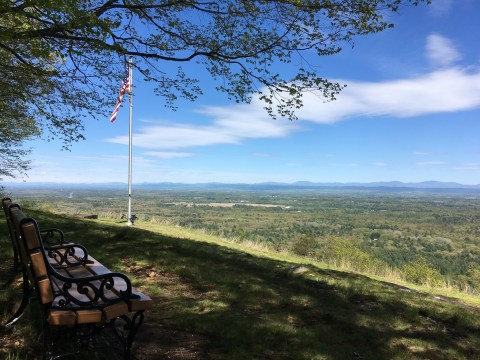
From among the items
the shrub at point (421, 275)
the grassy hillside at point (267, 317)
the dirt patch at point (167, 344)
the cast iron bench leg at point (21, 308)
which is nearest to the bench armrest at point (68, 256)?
the cast iron bench leg at point (21, 308)

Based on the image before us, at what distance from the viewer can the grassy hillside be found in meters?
3.43

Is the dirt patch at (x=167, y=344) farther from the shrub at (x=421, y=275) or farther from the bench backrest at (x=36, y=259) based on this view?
the shrub at (x=421, y=275)

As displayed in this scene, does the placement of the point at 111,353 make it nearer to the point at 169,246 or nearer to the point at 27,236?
the point at 27,236

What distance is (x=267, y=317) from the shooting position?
4.25 meters

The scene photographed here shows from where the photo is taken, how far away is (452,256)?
63281 millimetres

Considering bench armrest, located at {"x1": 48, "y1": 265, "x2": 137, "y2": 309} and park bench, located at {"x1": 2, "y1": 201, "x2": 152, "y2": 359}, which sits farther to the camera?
bench armrest, located at {"x1": 48, "y1": 265, "x2": 137, "y2": 309}

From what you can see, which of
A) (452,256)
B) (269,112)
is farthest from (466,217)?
(269,112)

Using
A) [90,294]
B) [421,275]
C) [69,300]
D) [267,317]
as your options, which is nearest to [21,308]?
[90,294]

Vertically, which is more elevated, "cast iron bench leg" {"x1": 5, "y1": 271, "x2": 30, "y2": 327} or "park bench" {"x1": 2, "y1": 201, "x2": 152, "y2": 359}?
"park bench" {"x1": 2, "y1": 201, "x2": 152, "y2": 359}

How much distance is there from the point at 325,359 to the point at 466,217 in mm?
159743

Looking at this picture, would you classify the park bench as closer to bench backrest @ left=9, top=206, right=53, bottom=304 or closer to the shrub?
bench backrest @ left=9, top=206, right=53, bottom=304

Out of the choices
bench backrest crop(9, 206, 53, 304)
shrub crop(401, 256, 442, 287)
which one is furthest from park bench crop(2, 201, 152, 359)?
shrub crop(401, 256, 442, 287)

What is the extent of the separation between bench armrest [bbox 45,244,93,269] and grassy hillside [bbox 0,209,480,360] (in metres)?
0.60

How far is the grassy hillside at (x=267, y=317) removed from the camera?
343 cm
